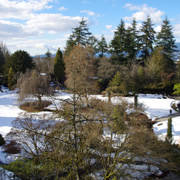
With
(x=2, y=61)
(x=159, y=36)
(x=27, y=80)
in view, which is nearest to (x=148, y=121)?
(x=27, y=80)

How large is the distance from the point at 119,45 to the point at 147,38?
19.1ft

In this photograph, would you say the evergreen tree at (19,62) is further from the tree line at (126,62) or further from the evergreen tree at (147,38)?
the evergreen tree at (147,38)

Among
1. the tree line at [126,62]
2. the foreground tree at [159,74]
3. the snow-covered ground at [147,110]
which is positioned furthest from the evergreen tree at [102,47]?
the snow-covered ground at [147,110]

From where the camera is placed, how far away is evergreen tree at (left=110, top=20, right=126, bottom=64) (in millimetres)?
34747

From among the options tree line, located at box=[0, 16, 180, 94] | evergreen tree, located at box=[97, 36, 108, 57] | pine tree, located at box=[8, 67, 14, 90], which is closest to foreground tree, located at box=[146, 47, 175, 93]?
tree line, located at box=[0, 16, 180, 94]

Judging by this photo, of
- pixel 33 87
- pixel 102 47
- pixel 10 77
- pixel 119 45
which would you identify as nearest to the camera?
pixel 33 87

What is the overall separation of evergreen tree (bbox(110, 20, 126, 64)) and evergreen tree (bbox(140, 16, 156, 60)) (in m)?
3.91

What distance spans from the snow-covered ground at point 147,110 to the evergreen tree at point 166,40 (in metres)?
11.1

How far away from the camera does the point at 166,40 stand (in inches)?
1425

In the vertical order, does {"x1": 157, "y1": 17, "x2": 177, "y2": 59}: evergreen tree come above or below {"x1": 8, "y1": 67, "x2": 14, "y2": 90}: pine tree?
above

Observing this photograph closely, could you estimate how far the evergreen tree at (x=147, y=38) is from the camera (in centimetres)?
3612

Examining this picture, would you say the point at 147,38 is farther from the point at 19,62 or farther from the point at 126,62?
the point at 19,62

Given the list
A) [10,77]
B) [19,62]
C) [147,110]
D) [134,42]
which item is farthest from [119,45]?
[10,77]

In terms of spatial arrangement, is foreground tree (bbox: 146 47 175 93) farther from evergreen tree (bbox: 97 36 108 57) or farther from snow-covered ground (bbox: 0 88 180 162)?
evergreen tree (bbox: 97 36 108 57)
